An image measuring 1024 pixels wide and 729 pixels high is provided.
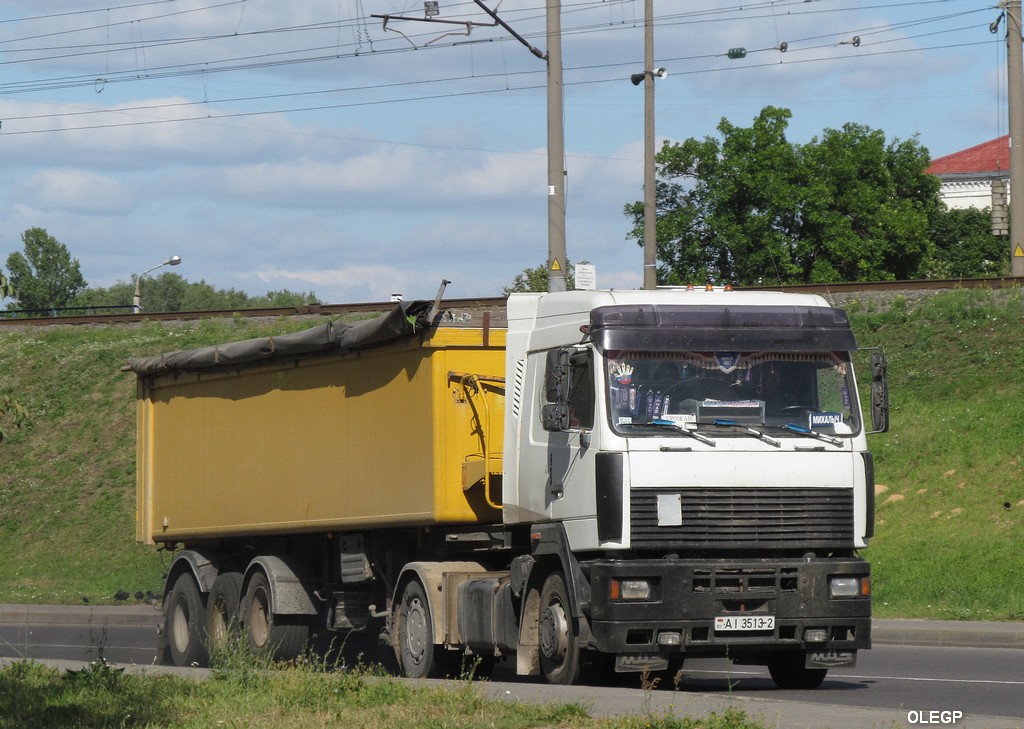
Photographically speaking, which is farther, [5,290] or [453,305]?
[453,305]

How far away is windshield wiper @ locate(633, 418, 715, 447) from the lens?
11594mm

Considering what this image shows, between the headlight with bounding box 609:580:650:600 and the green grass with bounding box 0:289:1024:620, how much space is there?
363 inches

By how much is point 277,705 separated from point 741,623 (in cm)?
361

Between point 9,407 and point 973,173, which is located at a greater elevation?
point 973,173

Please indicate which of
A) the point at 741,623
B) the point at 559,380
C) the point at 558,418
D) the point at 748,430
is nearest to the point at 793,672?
the point at 741,623

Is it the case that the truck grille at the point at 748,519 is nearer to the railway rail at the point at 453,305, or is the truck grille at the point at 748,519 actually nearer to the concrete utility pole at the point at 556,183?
the concrete utility pole at the point at 556,183

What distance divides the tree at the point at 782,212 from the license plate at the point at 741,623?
184 ft

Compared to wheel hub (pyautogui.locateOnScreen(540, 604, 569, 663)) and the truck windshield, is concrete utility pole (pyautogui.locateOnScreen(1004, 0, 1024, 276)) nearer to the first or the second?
the truck windshield

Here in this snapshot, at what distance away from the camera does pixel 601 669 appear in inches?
486

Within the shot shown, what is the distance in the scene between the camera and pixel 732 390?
1191 cm

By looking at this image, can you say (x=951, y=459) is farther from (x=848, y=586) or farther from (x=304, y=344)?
(x=848, y=586)

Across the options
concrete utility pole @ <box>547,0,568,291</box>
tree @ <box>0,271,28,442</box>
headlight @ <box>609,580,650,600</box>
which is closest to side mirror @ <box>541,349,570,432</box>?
headlight @ <box>609,580,650,600</box>

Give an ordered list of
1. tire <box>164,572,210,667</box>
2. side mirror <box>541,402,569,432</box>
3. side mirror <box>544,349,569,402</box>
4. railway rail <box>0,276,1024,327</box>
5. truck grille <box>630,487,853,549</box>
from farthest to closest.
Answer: railway rail <box>0,276,1024,327</box> → tire <box>164,572,210,667</box> → side mirror <box>544,349,569,402</box> → side mirror <box>541,402,569,432</box> → truck grille <box>630,487,853,549</box>

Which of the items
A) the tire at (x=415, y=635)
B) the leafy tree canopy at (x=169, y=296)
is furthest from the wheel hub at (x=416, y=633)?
the leafy tree canopy at (x=169, y=296)
